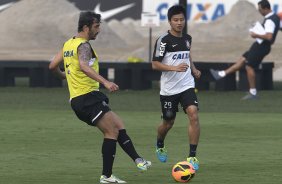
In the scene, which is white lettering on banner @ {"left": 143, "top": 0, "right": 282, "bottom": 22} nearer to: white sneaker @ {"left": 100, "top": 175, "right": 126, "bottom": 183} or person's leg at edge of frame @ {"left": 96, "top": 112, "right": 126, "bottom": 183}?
person's leg at edge of frame @ {"left": 96, "top": 112, "right": 126, "bottom": 183}

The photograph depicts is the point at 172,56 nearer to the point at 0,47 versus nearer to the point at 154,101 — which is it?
the point at 154,101

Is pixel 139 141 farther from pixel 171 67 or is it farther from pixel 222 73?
pixel 222 73

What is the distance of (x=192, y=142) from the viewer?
48.6 feet

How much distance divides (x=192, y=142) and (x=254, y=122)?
7.05 metres

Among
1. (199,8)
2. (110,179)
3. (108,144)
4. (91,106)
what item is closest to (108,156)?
(108,144)

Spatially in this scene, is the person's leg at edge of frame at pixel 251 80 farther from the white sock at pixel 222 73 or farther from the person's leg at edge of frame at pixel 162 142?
the person's leg at edge of frame at pixel 162 142

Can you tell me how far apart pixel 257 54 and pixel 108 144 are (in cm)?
1486

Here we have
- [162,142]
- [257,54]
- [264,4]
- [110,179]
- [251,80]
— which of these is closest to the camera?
[110,179]

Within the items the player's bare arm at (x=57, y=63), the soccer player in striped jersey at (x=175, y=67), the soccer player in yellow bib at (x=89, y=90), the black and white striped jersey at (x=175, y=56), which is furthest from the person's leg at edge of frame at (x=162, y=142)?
the soccer player in yellow bib at (x=89, y=90)

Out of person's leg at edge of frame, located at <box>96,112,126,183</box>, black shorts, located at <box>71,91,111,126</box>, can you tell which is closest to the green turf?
person's leg at edge of frame, located at <box>96,112,126,183</box>

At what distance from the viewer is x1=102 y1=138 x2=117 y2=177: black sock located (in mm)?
13406

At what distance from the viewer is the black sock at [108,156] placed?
13.4 m

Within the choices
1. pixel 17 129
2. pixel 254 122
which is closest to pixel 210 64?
pixel 254 122

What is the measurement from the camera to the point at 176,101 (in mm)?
15445
